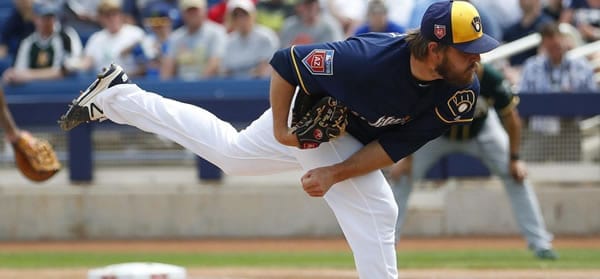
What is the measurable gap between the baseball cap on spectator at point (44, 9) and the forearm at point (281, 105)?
327 inches

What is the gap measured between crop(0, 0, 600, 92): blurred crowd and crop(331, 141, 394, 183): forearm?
256 inches

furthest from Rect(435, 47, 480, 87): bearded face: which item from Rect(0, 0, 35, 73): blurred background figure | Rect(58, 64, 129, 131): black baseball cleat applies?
Rect(0, 0, 35, 73): blurred background figure

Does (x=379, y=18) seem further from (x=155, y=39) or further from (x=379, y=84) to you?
(x=379, y=84)

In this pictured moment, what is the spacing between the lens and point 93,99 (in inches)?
260

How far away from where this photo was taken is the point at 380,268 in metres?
6.11

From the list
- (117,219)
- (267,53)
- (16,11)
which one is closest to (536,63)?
(267,53)

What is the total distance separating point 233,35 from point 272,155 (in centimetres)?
705

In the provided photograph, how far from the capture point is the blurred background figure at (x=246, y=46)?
13266 millimetres

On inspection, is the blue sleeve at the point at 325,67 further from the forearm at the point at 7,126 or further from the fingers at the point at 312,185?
the forearm at the point at 7,126

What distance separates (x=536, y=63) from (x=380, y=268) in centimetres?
706

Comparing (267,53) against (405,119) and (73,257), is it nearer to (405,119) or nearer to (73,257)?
(73,257)

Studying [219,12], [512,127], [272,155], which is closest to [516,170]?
[512,127]

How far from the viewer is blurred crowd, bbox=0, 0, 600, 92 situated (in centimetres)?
1276

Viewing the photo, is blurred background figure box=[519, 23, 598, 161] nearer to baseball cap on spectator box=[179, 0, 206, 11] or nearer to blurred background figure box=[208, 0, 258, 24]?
baseball cap on spectator box=[179, 0, 206, 11]
